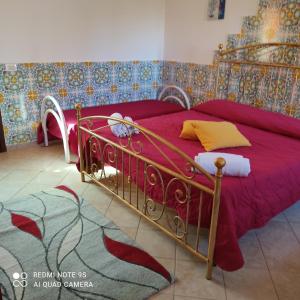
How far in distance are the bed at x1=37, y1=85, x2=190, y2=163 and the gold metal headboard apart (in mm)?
712

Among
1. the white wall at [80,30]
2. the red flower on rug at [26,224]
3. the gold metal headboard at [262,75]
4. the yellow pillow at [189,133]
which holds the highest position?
the white wall at [80,30]

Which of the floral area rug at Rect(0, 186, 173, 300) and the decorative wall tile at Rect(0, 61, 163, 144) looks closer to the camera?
the floral area rug at Rect(0, 186, 173, 300)

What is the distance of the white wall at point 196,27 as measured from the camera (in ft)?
11.0

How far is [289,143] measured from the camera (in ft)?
7.98

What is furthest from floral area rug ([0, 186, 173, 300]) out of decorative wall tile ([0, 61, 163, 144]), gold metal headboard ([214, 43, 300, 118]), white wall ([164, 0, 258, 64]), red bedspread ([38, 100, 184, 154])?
white wall ([164, 0, 258, 64])

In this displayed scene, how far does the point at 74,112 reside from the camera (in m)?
3.66

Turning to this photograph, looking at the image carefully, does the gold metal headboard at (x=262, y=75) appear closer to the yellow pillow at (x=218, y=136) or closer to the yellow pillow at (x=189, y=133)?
the yellow pillow at (x=218, y=136)

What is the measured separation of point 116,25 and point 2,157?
2.24 metres

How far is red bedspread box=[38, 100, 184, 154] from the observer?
3.25 meters

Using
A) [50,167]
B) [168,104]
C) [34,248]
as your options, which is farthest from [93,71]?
[34,248]

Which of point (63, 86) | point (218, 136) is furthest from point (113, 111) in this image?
point (218, 136)

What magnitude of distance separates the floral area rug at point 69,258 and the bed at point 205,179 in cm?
27

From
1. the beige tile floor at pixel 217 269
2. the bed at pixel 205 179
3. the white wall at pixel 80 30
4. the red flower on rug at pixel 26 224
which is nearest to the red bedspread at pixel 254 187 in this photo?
the bed at pixel 205 179

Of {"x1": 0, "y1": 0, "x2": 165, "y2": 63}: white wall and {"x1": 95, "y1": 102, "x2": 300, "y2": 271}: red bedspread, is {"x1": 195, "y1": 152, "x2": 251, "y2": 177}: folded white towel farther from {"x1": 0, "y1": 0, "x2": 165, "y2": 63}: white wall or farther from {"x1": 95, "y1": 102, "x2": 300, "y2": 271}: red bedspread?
{"x1": 0, "y1": 0, "x2": 165, "y2": 63}: white wall
